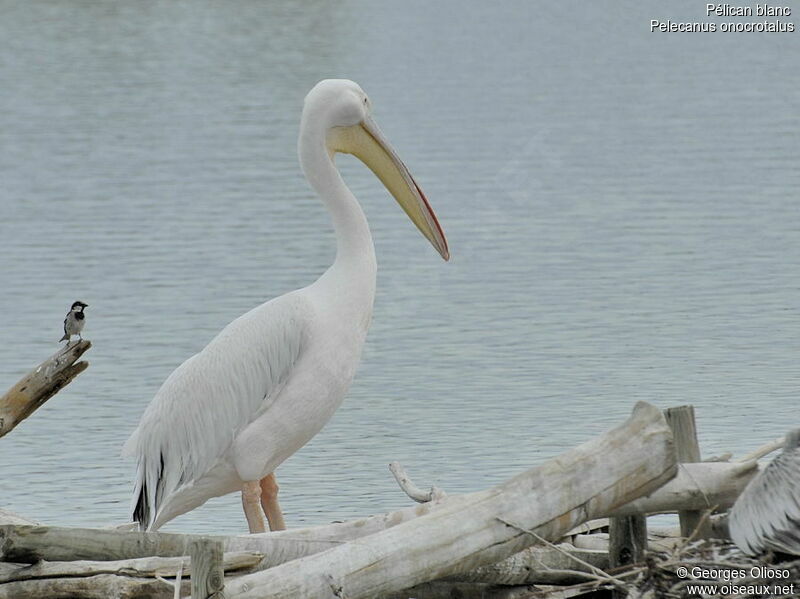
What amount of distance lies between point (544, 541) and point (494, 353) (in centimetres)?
519

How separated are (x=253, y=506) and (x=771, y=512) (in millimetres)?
1788

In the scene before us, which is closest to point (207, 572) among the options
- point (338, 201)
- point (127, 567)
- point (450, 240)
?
point (127, 567)

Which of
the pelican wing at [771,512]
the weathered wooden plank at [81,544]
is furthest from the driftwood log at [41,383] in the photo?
the pelican wing at [771,512]

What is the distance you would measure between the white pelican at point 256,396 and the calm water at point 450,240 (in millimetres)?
1489

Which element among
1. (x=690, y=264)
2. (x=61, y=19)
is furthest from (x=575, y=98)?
(x=61, y=19)

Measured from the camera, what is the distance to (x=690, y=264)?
11273 millimetres

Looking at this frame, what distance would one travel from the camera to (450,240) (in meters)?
12.6

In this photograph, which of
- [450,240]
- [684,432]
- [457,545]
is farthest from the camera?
[450,240]

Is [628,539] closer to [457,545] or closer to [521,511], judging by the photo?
[521,511]

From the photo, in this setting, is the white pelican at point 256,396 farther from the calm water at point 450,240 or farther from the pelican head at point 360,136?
the calm water at point 450,240

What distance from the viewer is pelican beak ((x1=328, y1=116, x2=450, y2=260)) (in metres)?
5.73

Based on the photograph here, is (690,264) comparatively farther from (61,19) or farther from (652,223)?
(61,19)

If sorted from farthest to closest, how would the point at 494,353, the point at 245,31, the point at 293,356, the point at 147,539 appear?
the point at 245,31, the point at 494,353, the point at 293,356, the point at 147,539

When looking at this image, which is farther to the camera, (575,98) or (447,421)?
(575,98)
